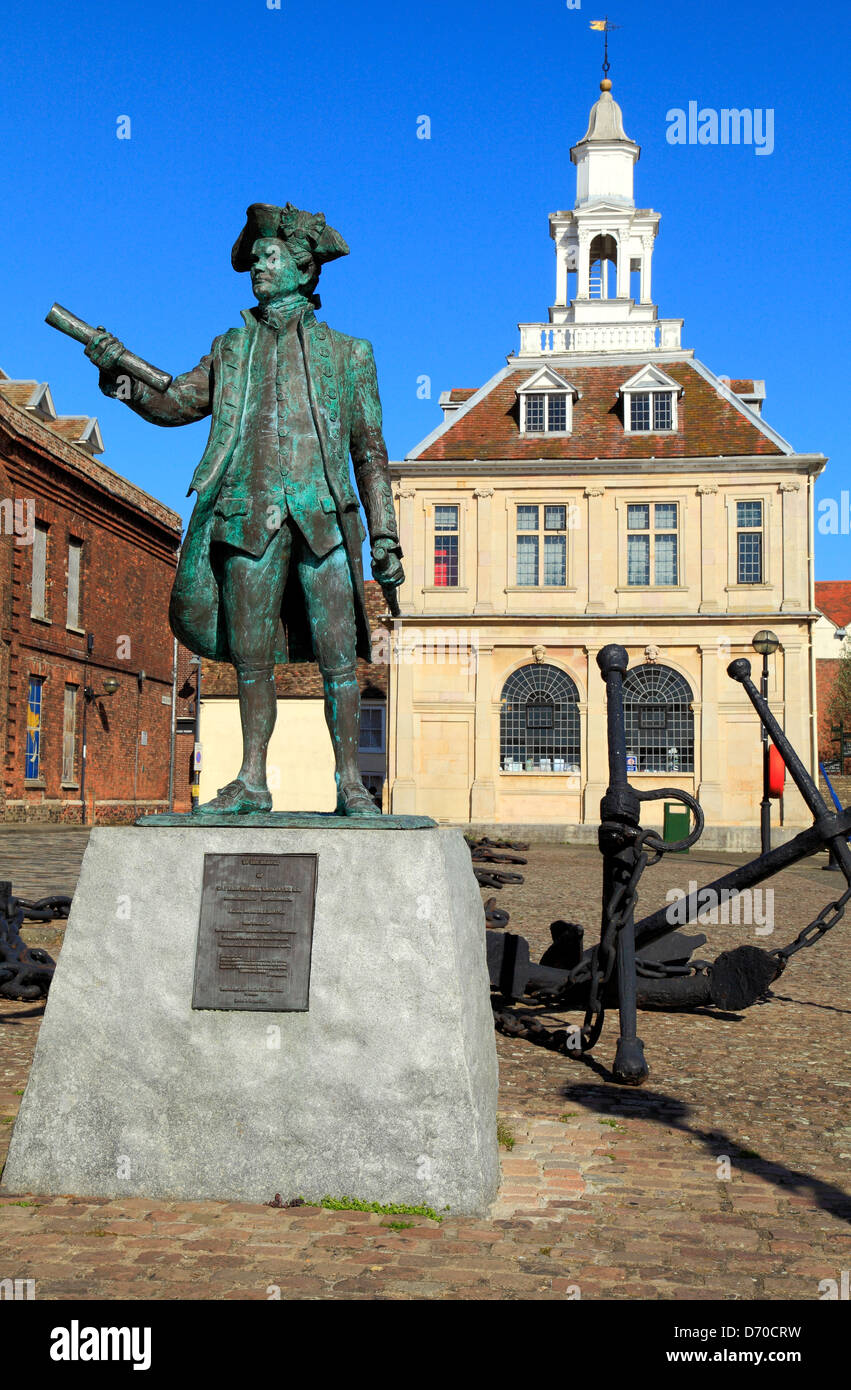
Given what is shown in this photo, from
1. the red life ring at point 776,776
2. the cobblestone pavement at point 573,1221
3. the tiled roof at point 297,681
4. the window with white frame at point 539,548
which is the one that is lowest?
the cobblestone pavement at point 573,1221

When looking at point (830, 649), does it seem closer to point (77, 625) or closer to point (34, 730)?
point (77, 625)

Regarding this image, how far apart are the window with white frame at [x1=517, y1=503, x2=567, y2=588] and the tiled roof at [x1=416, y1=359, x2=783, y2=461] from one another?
1428 millimetres

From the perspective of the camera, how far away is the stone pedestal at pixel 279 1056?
3.81m

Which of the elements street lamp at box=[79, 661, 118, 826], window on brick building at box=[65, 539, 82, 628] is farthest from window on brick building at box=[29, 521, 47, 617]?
street lamp at box=[79, 661, 118, 826]

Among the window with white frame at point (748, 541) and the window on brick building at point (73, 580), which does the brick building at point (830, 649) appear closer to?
the window with white frame at point (748, 541)

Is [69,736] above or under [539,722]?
under

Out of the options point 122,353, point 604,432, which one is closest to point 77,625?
point 604,432

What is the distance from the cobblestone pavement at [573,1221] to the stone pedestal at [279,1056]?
0.12 meters

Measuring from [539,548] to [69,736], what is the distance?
12431 mm

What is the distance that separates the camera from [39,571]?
2705 centimetres

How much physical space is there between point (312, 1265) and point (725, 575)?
28.6 m

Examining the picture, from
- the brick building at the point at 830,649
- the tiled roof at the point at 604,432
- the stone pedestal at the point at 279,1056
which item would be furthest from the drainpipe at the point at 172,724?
the stone pedestal at the point at 279,1056

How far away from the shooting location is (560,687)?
1209 inches

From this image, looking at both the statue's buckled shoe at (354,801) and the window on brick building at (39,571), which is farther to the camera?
the window on brick building at (39,571)
